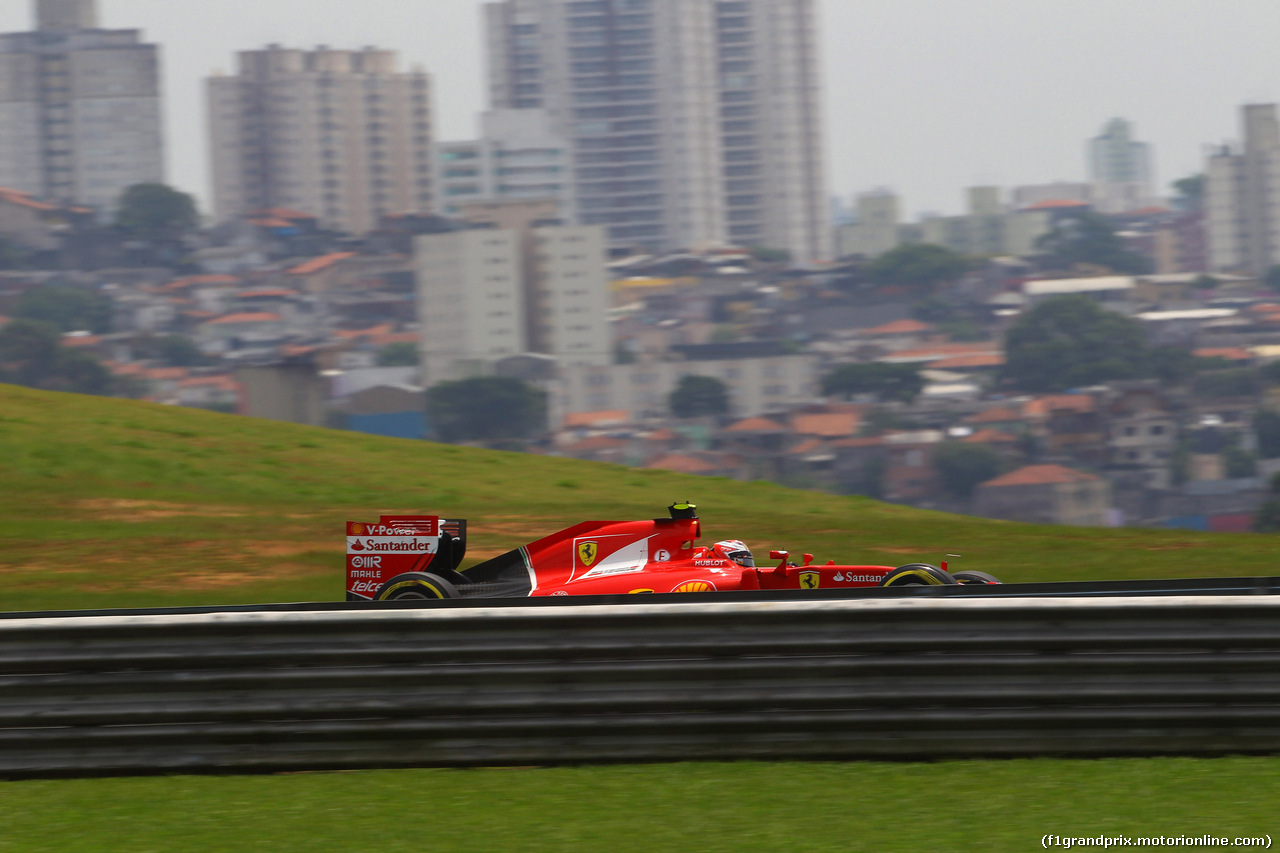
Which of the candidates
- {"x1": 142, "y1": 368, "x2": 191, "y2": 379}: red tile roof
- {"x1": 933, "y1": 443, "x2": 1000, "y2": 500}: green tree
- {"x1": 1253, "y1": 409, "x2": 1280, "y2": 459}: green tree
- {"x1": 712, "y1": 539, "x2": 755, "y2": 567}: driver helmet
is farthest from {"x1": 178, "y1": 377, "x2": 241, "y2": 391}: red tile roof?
{"x1": 712, "y1": 539, "x2": 755, "y2": 567}: driver helmet

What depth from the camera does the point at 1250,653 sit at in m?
6.00

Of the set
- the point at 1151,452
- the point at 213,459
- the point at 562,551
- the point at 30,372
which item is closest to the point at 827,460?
the point at 1151,452

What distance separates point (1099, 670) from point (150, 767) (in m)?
3.98

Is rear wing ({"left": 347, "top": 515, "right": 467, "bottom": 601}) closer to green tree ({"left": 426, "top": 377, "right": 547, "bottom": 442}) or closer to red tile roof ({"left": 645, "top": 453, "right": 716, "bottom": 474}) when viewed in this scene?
red tile roof ({"left": 645, "top": 453, "right": 716, "bottom": 474})

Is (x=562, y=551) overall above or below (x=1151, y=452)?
above

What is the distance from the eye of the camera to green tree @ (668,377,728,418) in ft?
594

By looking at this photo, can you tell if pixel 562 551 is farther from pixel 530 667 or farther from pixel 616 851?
pixel 616 851

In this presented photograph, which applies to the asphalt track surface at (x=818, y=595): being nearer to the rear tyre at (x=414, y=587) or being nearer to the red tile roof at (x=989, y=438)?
the rear tyre at (x=414, y=587)

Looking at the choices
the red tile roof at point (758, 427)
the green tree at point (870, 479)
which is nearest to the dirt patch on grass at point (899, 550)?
the green tree at point (870, 479)

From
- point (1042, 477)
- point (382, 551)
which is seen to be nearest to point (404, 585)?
point (382, 551)

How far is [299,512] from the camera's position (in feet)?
65.2

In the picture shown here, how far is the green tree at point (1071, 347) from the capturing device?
Result: 6742 inches

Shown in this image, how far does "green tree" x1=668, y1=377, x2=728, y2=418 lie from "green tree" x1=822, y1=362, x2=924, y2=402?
501 inches

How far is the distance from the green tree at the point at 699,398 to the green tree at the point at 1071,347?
114 ft
